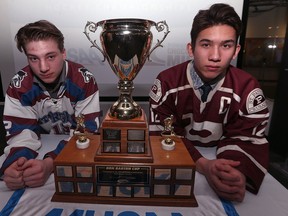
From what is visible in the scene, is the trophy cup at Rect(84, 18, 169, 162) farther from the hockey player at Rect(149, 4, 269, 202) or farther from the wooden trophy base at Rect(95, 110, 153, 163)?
the hockey player at Rect(149, 4, 269, 202)

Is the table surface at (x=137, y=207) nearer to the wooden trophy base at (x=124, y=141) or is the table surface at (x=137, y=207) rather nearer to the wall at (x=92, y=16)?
the wooden trophy base at (x=124, y=141)

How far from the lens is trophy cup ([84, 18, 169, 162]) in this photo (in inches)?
24.8

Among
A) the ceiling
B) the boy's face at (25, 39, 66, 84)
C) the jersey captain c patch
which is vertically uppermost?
the ceiling

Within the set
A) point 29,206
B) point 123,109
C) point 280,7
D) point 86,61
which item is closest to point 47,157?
point 29,206

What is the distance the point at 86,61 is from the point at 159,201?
1.27m

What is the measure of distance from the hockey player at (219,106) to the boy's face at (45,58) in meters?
0.42

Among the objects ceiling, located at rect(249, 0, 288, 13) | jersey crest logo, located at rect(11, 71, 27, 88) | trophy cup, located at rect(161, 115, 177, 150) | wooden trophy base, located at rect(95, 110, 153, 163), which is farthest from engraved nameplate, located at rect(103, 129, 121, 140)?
ceiling, located at rect(249, 0, 288, 13)

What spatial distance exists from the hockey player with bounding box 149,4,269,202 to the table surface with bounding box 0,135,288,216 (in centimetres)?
3

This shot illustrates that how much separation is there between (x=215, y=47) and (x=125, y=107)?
374 millimetres

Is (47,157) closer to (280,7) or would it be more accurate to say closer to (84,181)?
(84,181)

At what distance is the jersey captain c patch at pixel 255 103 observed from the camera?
33.1 inches

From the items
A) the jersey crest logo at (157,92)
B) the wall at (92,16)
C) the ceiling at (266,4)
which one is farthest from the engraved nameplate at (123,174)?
the ceiling at (266,4)

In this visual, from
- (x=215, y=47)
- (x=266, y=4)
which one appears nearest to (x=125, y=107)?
(x=215, y=47)

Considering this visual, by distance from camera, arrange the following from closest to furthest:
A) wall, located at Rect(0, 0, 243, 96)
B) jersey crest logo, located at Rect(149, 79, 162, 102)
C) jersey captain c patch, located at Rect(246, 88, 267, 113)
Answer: jersey captain c patch, located at Rect(246, 88, 267, 113)
jersey crest logo, located at Rect(149, 79, 162, 102)
wall, located at Rect(0, 0, 243, 96)
